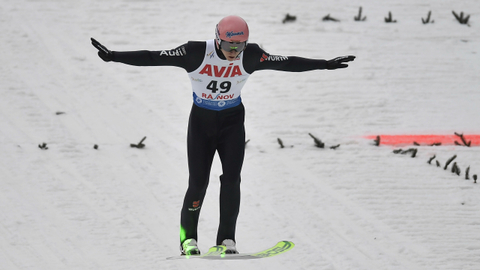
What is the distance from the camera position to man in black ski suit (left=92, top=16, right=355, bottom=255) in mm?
5441

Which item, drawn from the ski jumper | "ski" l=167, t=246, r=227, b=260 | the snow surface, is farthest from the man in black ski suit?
the snow surface

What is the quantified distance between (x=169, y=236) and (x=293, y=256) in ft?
4.56

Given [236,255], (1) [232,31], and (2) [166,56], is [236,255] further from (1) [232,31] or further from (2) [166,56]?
(1) [232,31]

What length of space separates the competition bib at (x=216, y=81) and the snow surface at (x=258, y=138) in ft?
6.55

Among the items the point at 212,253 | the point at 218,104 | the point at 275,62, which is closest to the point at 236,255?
the point at 212,253

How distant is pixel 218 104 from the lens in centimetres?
571

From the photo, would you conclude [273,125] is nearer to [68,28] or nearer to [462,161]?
[462,161]

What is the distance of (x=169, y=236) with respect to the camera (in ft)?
23.7

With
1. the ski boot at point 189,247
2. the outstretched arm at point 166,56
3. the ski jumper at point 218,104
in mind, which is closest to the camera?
the outstretched arm at point 166,56

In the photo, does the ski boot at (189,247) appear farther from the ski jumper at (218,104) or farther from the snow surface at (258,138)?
the snow surface at (258,138)

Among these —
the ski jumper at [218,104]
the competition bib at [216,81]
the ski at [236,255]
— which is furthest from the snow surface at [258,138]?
the competition bib at [216,81]

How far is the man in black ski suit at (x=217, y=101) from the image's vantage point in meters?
5.44

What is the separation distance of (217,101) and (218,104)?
0.03 meters

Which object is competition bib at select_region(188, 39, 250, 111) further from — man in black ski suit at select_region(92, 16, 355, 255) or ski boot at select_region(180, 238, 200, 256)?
ski boot at select_region(180, 238, 200, 256)
